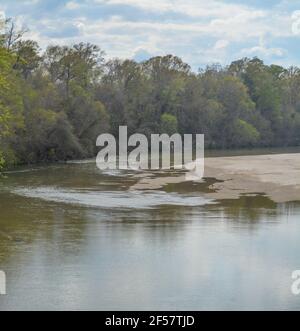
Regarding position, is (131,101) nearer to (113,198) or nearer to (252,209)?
(113,198)

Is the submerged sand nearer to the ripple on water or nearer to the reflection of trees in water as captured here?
the reflection of trees in water

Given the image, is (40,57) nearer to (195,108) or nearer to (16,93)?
(16,93)

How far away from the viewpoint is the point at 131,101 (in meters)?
87.4

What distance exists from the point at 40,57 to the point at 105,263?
5348 cm

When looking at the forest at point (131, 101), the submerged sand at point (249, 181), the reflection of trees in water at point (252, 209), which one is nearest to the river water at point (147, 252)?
the reflection of trees in water at point (252, 209)

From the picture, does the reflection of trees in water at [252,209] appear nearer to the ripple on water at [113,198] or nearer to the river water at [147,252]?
the river water at [147,252]

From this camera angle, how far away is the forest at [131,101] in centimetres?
5606

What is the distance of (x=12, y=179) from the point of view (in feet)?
142

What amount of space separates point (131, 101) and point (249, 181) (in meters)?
47.4

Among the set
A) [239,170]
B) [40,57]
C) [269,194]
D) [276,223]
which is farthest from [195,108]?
[276,223]

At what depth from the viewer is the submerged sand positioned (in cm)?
3550

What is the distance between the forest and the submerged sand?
11.9 m

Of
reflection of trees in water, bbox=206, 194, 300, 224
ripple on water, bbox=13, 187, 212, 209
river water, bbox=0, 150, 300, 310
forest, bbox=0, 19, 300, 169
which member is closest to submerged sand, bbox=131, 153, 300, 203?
Result: reflection of trees in water, bbox=206, 194, 300, 224

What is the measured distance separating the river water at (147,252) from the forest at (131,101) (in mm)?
15957
